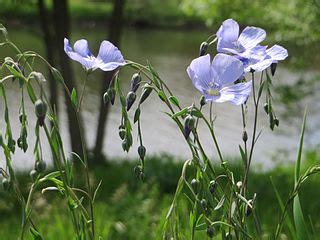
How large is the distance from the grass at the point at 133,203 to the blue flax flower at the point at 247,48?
4.49 feet

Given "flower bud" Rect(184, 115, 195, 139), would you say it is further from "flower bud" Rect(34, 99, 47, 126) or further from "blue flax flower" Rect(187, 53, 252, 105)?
"flower bud" Rect(34, 99, 47, 126)

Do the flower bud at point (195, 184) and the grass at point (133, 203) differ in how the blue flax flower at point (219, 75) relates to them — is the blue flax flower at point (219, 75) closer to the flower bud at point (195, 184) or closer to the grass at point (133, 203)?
the flower bud at point (195, 184)

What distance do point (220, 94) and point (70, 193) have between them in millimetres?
336

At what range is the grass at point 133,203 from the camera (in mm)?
3084

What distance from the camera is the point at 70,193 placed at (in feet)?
3.69

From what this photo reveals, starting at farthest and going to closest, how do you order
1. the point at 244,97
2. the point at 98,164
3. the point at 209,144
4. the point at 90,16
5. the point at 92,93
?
the point at 90,16 → the point at 92,93 → the point at 209,144 → the point at 98,164 → the point at 244,97

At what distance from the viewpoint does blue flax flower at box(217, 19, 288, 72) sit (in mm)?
1097

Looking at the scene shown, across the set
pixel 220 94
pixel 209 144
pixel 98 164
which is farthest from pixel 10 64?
pixel 209 144

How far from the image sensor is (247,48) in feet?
3.73

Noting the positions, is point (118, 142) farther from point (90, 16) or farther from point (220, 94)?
point (90, 16)

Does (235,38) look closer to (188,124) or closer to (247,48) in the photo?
(247,48)

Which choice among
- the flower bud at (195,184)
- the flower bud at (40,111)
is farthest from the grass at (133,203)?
the flower bud at (40,111)

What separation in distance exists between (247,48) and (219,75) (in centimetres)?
11

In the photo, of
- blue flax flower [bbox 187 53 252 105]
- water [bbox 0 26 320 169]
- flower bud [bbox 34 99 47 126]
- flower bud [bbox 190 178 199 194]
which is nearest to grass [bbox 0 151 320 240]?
water [bbox 0 26 320 169]
